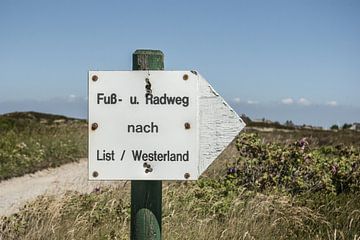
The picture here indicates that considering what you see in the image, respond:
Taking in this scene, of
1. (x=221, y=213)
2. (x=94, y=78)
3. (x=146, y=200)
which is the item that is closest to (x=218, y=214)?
(x=221, y=213)

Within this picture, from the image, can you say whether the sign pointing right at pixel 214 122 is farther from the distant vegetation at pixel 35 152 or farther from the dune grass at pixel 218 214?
the distant vegetation at pixel 35 152

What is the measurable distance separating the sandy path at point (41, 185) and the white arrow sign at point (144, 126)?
5274 mm

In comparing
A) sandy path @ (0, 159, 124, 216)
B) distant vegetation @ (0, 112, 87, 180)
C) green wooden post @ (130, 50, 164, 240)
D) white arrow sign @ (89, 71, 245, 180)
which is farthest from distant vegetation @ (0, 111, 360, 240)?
distant vegetation @ (0, 112, 87, 180)

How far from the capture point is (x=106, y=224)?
→ 5.05 metres

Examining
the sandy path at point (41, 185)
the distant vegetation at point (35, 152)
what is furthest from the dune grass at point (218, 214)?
the distant vegetation at point (35, 152)

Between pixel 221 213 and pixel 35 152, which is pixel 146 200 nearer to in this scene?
pixel 221 213

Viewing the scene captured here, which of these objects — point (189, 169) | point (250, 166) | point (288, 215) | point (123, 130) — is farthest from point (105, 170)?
point (250, 166)

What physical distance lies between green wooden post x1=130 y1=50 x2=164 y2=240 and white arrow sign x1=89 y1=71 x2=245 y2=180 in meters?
→ 0.12

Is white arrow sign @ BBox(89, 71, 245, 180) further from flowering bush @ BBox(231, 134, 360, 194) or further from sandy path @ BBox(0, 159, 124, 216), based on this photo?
sandy path @ BBox(0, 159, 124, 216)

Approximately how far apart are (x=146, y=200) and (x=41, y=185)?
8698mm

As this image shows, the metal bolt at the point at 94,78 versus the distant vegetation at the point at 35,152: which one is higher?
the metal bolt at the point at 94,78

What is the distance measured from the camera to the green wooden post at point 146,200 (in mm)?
3154

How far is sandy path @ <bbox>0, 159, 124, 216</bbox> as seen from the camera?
9278 mm

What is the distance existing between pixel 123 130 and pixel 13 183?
368 inches
